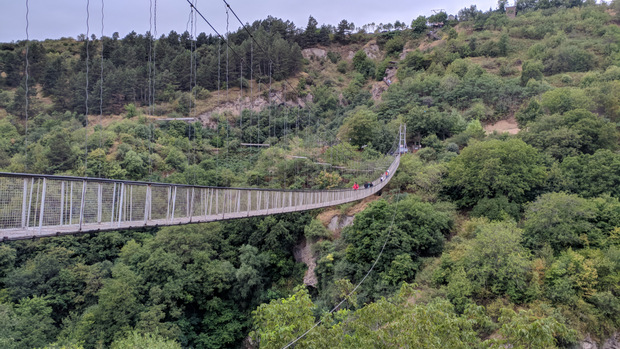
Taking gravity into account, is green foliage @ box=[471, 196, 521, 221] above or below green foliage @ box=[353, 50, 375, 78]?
below

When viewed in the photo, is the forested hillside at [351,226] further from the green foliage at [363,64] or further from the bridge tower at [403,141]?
the green foliage at [363,64]

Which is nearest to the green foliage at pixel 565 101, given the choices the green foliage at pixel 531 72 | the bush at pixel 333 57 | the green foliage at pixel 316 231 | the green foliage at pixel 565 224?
the green foliage at pixel 531 72

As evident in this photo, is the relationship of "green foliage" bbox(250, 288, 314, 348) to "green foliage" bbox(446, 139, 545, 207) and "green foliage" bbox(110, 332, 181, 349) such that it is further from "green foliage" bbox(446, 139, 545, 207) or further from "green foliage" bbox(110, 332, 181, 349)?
"green foliage" bbox(446, 139, 545, 207)

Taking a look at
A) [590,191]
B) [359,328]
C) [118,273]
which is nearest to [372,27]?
[590,191]

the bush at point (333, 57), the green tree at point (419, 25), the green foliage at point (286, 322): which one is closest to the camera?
the green foliage at point (286, 322)

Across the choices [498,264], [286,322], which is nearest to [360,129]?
[498,264]

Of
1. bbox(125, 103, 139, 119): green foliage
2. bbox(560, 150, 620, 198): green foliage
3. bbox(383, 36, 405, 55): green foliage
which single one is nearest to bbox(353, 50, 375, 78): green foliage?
bbox(383, 36, 405, 55): green foliage

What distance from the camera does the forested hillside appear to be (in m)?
12.1

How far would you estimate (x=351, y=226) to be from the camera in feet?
62.4

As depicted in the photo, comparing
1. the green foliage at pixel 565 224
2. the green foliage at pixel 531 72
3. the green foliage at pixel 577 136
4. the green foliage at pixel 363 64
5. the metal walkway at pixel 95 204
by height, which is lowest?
the green foliage at pixel 565 224

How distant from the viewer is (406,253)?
52.9 ft

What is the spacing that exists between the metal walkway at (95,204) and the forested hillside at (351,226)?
1.30 m

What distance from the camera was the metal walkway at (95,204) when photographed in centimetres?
437

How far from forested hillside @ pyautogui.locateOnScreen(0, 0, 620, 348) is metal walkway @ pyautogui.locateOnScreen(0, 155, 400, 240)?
130 centimetres
